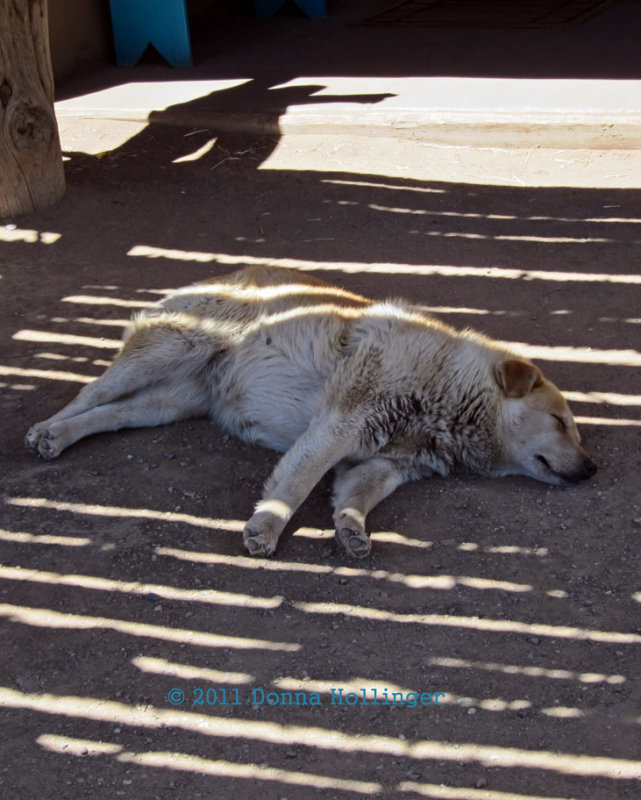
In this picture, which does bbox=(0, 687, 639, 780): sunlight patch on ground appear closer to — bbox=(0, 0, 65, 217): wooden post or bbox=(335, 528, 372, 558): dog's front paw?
bbox=(335, 528, 372, 558): dog's front paw

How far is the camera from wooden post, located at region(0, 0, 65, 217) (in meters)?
6.76

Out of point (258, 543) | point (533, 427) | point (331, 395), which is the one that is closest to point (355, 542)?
point (258, 543)

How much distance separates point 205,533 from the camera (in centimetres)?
426

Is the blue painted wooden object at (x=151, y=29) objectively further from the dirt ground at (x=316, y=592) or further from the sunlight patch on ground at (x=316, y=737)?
the sunlight patch on ground at (x=316, y=737)

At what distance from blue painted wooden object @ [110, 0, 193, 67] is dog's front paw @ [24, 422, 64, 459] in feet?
21.0

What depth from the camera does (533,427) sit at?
4.65 metres

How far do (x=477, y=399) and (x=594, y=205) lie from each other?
332 cm

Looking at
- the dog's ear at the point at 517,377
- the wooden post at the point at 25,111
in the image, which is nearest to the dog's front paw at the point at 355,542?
the dog's ear at the point at 517,377

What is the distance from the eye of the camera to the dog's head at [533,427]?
4.58 metres

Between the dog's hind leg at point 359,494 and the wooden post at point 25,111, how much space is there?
12.5 feet

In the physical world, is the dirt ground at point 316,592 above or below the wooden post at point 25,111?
below

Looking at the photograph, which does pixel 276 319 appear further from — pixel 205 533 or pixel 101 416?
pixel 205 533

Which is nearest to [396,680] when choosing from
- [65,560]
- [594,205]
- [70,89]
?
[65,560]

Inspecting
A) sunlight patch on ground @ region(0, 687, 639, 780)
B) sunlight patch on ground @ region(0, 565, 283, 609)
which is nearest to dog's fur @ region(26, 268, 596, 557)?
sunlight patch on ground @ region(0, 565, 283, 609)
